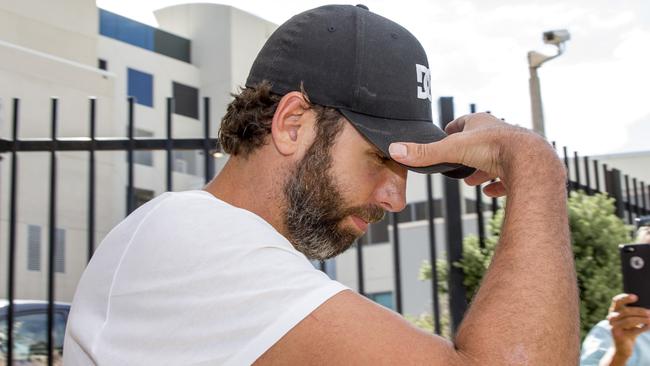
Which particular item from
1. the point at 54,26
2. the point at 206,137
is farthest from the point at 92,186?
the point at 54,26

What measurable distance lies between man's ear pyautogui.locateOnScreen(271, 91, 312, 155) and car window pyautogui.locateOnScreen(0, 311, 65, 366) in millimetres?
4271

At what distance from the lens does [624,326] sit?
10.3ft

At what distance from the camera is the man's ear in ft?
5.61

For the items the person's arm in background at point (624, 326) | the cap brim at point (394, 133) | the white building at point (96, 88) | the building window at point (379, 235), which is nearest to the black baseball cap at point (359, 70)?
the cap brim at point (394, 133)

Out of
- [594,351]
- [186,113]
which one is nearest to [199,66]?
[186,113]

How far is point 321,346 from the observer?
4.20 ft

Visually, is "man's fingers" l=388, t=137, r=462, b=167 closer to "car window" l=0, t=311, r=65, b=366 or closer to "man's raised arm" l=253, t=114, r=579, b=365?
"man's raised arm" l=253, t=114, r=579, b=365

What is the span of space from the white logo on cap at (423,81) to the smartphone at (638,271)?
160cm

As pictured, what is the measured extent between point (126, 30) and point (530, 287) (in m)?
27.5

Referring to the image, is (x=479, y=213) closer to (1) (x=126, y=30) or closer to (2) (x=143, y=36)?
(1) (x=126, y=30)

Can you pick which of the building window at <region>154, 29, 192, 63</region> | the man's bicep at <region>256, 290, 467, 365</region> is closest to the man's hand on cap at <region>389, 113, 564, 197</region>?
the man's bicep at <region>256, 290, 467, 365</region>

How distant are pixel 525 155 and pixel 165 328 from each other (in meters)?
0.75

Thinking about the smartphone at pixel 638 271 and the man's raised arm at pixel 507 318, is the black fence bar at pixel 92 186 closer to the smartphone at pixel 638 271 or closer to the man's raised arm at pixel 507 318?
the smartphone at pixel 638 271

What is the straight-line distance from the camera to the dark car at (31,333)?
5.70 metres
